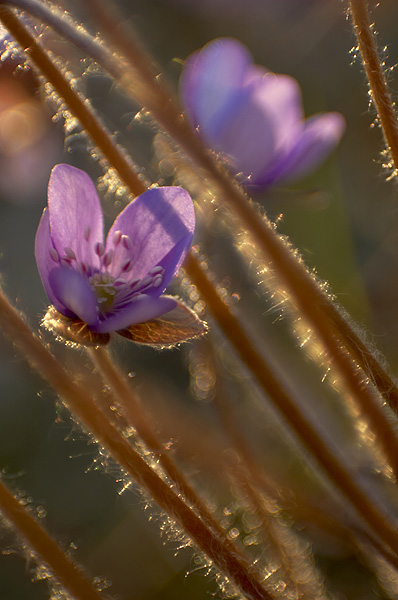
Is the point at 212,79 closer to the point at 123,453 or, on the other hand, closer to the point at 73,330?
the point at 73,330

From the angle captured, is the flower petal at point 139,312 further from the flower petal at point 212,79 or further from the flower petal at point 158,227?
the flower petal at point 212,79

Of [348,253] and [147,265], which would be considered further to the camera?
[348,253]

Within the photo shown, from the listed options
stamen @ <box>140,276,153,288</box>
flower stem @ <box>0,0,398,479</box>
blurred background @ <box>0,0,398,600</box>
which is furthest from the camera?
blurred background @ <box>0,0,398,600</box>

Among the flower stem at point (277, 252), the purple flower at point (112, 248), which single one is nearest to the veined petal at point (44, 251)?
the purple flower at point (112, 248)

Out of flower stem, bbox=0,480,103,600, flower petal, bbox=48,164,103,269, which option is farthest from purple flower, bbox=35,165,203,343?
flower stem, bbox=0,480,103,600

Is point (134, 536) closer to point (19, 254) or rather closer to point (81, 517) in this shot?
point (81, 517)

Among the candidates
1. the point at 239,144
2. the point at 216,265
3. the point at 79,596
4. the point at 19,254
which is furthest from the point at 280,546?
the point at 19,254

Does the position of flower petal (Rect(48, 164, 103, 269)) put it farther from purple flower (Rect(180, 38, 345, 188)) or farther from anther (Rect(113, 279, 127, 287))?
purple flower (Rect(180, 38, 345, 188))

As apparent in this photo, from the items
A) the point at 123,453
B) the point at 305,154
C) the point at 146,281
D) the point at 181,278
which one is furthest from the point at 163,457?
the point at 305,154
